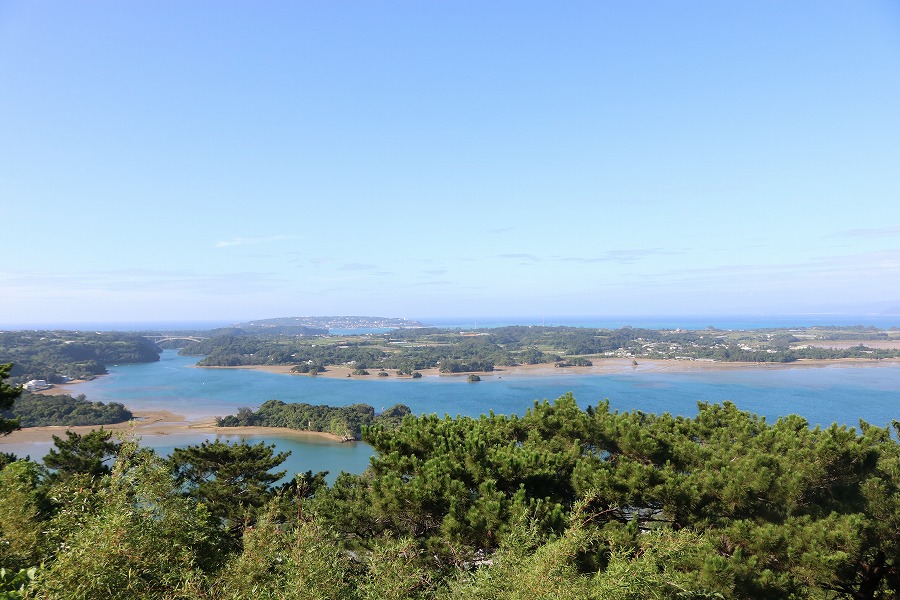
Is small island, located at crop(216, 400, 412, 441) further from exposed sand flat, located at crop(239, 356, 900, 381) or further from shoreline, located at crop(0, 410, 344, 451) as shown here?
exposed sand flat, located at crop(239, 356, 900, 381)

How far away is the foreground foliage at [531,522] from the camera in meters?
3.16

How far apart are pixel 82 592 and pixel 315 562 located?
4.49 ft

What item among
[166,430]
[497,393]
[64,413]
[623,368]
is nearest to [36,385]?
[64,413]

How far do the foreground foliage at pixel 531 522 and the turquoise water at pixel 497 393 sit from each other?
17.7 metres

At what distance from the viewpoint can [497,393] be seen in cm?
4294

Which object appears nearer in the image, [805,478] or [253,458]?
[805,478]

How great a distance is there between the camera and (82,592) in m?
2.60

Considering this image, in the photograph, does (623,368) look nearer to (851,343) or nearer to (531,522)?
(851,343)

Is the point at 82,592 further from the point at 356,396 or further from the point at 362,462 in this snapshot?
the point at 356,396

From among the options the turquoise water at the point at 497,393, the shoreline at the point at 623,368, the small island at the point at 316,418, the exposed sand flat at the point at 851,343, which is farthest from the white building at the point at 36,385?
the exposed sand flat at the point at 851,343

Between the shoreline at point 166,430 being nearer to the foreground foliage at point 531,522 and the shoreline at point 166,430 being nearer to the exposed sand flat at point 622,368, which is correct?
the foreground foliage at point 531,522

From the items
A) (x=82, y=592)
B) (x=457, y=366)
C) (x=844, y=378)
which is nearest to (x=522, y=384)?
(x=457, y=366)

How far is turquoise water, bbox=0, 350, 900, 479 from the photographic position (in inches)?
1106

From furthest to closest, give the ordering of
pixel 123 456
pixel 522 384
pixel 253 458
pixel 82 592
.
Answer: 1. pixel 522 384
2. pixel 253 458
3. pixel 123 456
4. pixel 82 592
